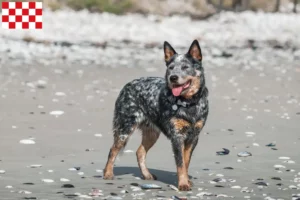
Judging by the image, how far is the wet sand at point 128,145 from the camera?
11414 mm

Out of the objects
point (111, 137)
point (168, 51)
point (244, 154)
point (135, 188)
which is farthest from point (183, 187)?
point (111, 137)

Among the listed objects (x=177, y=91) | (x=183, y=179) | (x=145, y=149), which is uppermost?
(x=177, y=91)

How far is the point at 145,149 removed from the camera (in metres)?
12.5

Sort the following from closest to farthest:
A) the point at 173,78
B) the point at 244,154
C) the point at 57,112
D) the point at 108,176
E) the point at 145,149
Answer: the point at 173,78
the point at 108,176
the point at 145,149
the point at 244,154
the point at 57,112

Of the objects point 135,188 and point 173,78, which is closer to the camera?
point 173,78

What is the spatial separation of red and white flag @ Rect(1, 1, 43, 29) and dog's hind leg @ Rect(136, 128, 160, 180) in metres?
21.6

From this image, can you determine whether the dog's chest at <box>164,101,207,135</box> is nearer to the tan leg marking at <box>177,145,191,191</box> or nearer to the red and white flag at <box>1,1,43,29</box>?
the tan leg marking at <box>177,145,191,191</box>

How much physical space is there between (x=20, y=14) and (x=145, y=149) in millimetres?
25905

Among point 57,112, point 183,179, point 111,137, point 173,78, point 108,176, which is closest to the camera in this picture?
point 173,78

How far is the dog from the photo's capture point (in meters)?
11.4

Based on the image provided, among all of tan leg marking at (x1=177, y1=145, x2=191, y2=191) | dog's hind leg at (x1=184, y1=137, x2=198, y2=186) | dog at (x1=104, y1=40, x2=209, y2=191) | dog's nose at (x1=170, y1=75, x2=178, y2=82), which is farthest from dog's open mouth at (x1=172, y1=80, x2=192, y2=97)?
tan leg marking at (x1=177, y1=145, x2=191, y2=191)

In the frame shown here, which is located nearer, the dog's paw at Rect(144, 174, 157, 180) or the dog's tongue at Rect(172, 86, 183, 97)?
the dog's tongue at Rect(172, 86, 183, 97)

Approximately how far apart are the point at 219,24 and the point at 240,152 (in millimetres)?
36060

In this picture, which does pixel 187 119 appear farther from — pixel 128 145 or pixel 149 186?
pixel 128 145
